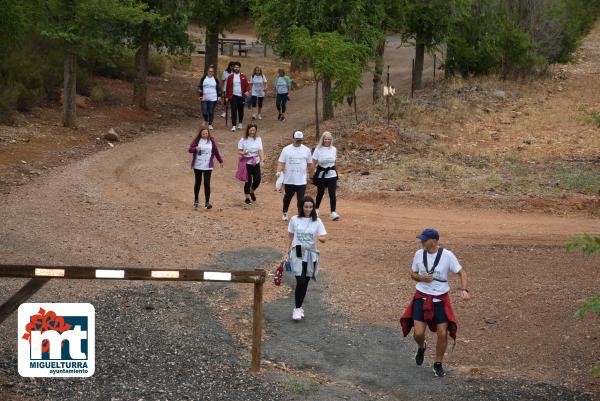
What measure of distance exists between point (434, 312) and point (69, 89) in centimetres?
1621

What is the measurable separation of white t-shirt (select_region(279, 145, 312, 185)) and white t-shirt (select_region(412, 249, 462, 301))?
565cm

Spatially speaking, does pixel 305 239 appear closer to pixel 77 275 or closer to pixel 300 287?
pixel 300 287

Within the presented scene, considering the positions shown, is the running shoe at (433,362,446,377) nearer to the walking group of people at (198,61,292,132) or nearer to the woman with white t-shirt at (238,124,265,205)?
the woman with white t-shirt at (238,124,265,205)

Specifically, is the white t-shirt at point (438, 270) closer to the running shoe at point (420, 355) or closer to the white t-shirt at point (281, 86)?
the running shoe at point (420, 355)

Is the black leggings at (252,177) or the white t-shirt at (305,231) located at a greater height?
the white t-shirt at (305,231)

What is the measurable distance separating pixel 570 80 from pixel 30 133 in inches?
851

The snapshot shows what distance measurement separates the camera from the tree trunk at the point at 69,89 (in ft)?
76.4

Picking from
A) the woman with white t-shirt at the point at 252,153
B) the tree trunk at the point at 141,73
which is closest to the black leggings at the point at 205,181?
the woman with white t-shirt at the point at 252,153

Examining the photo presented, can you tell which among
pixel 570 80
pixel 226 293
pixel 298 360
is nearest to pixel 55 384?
pixel 298 360

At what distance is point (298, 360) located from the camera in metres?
10.2

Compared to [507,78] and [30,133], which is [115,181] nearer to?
[30,133]

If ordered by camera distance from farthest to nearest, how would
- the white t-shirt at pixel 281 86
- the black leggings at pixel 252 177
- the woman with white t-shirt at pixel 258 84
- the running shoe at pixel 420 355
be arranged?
the white t-shirt at pixel 281 86, the woman with white t-shirt at pixel 258 84, the black leggings at pixel 252 177, the running shoe at pixel 420 355

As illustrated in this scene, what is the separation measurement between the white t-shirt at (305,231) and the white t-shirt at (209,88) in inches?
508

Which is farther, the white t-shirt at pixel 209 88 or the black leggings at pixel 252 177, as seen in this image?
the white t-shirt at pixel 209 88
